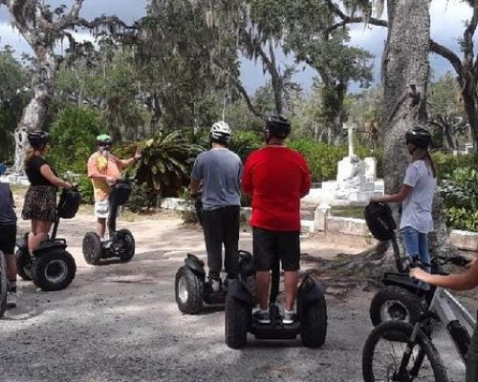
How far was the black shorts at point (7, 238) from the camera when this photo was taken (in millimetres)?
6115

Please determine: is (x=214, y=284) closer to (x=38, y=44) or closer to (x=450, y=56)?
(x=450, y=56)

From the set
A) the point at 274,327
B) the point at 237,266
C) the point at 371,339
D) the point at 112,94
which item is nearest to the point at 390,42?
the point at 237,266

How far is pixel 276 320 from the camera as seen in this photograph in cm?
510

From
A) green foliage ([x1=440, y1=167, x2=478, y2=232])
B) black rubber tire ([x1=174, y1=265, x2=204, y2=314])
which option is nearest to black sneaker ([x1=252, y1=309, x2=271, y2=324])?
black rubber tire ([x1=174, y1=265, x2=204, y2=314])

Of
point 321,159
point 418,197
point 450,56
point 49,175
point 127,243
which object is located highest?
point 450,56

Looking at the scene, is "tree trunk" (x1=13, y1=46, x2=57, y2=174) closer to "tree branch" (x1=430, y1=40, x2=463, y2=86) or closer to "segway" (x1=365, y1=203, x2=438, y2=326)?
"tree branch" (x1=430, y1=40, x2=463, y2=86)

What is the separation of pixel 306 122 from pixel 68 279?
68.9 meters

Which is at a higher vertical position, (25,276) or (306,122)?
(306,122)

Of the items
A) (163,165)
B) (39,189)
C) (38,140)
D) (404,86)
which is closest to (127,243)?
(39,189)

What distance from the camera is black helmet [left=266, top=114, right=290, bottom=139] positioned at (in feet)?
16.7

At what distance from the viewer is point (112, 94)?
39500 millimetres

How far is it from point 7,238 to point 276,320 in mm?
2692

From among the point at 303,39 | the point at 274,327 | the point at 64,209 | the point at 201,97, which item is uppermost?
the point at 303,39

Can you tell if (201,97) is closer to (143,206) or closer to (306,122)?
(143,206)
